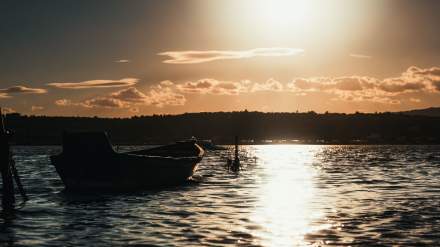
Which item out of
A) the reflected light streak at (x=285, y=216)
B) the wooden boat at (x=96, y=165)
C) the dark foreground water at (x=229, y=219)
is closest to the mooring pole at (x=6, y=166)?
the dark foreground water at (x=229, y=219)

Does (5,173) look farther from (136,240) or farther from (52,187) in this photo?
(136,240)

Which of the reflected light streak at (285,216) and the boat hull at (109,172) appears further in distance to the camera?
the boat hull at (109,172)

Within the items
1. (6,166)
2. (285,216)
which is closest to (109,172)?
(6,166)

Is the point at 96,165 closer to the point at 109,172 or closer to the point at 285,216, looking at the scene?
the point at 109,172

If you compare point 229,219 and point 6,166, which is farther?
point 6,166

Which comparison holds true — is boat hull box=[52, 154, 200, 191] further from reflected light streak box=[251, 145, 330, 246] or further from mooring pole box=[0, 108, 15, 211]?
reflected light streak box=[251, 145, 330, 246]

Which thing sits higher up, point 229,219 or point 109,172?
point 109,172

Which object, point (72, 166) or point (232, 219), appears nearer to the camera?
point (232, 219)

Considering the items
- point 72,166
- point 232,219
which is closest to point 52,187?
point 72,166

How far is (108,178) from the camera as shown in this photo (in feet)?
108

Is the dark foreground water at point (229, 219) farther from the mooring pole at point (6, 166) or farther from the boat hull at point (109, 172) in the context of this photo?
the boat hull at point (109, 172)

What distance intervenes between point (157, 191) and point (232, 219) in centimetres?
1248

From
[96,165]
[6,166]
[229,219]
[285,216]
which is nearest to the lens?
[229,219]

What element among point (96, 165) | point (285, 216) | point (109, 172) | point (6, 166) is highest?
point (6, 166)
